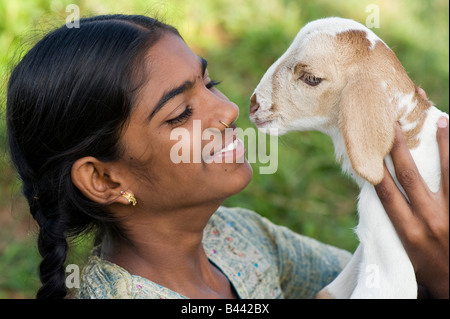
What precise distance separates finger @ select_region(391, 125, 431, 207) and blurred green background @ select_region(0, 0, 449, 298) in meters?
1.01

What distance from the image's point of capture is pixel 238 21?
5012 mm

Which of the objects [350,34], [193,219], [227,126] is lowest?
[193,219]

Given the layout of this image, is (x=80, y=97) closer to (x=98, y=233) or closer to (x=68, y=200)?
(x=68, y=200)

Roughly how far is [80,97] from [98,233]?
607 mm

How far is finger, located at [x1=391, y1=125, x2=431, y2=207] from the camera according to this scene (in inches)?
70.5

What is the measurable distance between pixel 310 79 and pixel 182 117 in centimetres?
46

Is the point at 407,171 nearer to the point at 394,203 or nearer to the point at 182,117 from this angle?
the point at 394,203

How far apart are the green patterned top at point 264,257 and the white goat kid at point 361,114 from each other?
0.98ft

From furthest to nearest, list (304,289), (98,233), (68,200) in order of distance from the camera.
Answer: (304,289), (98,233), (68,200)

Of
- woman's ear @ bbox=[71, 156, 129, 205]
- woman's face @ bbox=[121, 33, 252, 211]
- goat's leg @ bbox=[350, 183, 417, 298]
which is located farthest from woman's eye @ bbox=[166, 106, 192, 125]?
goat's leg @ bbox=[350, 183, 417, 298]

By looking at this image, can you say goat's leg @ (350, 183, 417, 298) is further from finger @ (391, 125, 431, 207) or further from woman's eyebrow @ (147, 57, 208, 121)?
woman's eyebrow @ (147, 57, 208, 121)

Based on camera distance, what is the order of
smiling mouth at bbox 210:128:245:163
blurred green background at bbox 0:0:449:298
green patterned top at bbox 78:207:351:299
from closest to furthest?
smiling mouth at bbox 210:128:245:163, green patterned top at bbox 78:207:351:299, blurred green background at bbox 0:0:449:298
